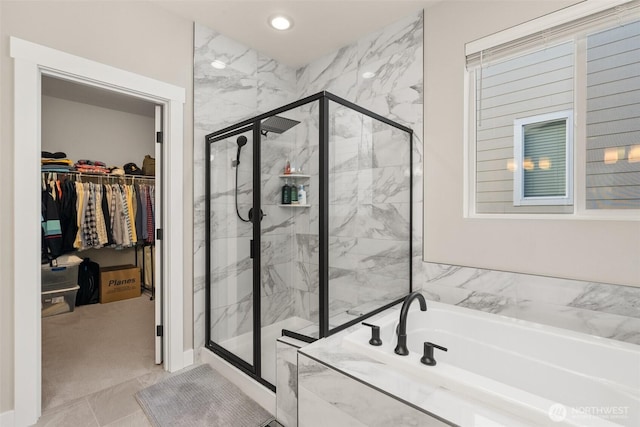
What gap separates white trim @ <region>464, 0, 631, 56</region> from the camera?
63.2 inches

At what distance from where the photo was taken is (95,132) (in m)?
4.24

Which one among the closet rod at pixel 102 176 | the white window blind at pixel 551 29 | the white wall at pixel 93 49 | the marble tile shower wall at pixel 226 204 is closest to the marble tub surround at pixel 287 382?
the marble tile shower wall at pixel 226 204

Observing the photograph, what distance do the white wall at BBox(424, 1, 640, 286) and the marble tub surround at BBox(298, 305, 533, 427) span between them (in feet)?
3.51

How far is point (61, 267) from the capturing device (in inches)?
141

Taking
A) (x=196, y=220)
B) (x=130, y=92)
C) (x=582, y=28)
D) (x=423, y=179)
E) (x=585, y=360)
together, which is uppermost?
(x=582, y=28)

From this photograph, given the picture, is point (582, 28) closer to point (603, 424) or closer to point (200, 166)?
point (603, 424)

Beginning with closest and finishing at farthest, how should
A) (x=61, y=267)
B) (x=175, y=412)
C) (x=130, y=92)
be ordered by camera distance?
(x=175, y=412) → (x=130, y=92) → (x=61, y=267)

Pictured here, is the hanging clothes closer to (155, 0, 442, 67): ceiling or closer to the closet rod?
the closet rod

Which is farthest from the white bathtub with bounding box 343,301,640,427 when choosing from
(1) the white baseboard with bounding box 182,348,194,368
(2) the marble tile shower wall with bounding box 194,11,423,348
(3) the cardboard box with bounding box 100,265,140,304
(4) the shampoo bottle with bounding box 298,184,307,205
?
(3) the cardboard box with bounding box 100,265,140,304

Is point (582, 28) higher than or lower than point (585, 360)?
higher

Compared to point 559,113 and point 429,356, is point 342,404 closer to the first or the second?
point 429,356

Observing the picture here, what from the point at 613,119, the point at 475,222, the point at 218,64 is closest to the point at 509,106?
the point at 613,119

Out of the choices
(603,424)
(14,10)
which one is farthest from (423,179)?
(14,10)

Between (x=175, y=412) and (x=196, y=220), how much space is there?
1314mm
